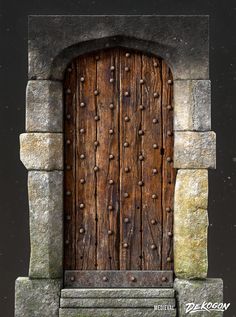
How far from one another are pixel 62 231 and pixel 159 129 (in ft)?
3.92

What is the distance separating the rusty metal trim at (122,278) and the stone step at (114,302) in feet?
0.49

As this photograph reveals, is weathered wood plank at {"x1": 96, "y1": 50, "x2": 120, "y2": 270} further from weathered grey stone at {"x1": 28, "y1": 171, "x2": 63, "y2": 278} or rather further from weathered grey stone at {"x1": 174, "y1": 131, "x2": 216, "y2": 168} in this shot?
A: weathered grey stone at {"x1": 174, "y1": 131, "x2": 216, "y2": 168}

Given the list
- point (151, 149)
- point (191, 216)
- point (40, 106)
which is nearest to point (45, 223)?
point (40, 106)

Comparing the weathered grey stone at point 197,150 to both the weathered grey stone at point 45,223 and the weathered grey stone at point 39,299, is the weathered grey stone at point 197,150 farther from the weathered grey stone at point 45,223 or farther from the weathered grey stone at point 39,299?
the weathered grey stone at point 39,299

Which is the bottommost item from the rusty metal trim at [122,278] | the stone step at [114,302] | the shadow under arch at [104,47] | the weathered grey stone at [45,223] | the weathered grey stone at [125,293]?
the stone step at [114,302]

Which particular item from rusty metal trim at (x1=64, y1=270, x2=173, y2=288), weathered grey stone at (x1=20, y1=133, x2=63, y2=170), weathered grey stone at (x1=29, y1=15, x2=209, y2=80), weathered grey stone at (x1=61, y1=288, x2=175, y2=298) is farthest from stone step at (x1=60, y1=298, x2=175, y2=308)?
weathered grey stone at (x1=29, y1=15, x2=209, y2=80)

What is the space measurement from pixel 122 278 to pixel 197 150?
127cm

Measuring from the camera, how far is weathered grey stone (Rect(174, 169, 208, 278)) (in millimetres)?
10039

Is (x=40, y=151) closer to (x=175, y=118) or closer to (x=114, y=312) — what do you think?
(x=175, y=118)

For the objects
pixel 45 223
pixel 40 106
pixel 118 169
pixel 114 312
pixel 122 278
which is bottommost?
pixel 114 312

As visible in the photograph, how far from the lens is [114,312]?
33.0ft

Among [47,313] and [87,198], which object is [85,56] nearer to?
[87,198]

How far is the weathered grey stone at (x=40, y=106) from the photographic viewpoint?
33.1ft

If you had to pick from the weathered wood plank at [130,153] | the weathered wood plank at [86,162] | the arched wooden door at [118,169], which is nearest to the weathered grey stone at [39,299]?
the arched wooden door at [118,169]
